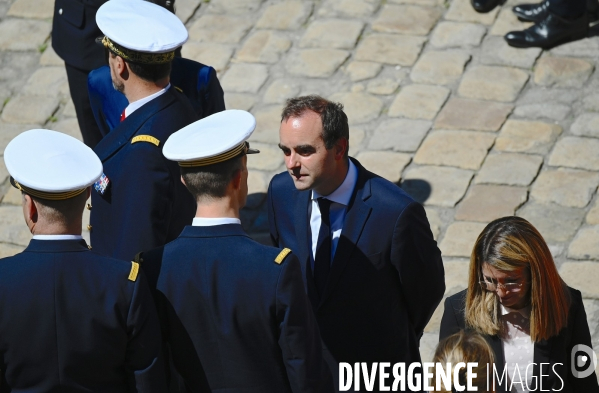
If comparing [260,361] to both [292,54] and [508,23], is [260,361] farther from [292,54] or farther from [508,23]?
[508,23]

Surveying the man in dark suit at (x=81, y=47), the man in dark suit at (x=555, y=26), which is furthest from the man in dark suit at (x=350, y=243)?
the man in dark suit at (x=555, y=26)

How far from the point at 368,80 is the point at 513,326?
11.8 ft

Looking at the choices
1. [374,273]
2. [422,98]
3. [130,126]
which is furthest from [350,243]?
[422,98]

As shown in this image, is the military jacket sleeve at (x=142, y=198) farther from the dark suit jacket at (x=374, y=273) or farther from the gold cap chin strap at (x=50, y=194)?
the gold cap chin strap at (x=50, y=194)

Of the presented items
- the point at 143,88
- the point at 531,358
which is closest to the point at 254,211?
the point at 143,88

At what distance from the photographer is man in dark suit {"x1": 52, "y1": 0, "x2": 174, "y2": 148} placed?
217 inches

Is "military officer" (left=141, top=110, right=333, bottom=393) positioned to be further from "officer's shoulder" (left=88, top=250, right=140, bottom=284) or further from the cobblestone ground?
the cobblestone ground

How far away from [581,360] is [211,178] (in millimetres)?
1492

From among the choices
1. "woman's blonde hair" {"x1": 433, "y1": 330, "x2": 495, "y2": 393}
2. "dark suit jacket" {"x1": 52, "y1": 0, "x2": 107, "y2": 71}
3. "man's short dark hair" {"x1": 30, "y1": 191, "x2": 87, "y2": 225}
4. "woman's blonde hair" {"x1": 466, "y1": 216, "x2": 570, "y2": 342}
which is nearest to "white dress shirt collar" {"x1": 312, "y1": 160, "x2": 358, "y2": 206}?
"woman's blonde hair" {"x1": 466, "y1": 216, "x2": 570, "y2": 342}

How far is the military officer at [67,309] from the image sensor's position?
2.96 meters

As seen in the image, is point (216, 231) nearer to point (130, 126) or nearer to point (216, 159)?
point (216, 159)

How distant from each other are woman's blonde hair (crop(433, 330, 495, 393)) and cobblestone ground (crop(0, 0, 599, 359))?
2.02 m

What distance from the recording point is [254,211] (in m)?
5.91

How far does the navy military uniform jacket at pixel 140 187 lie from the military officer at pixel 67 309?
75cm
